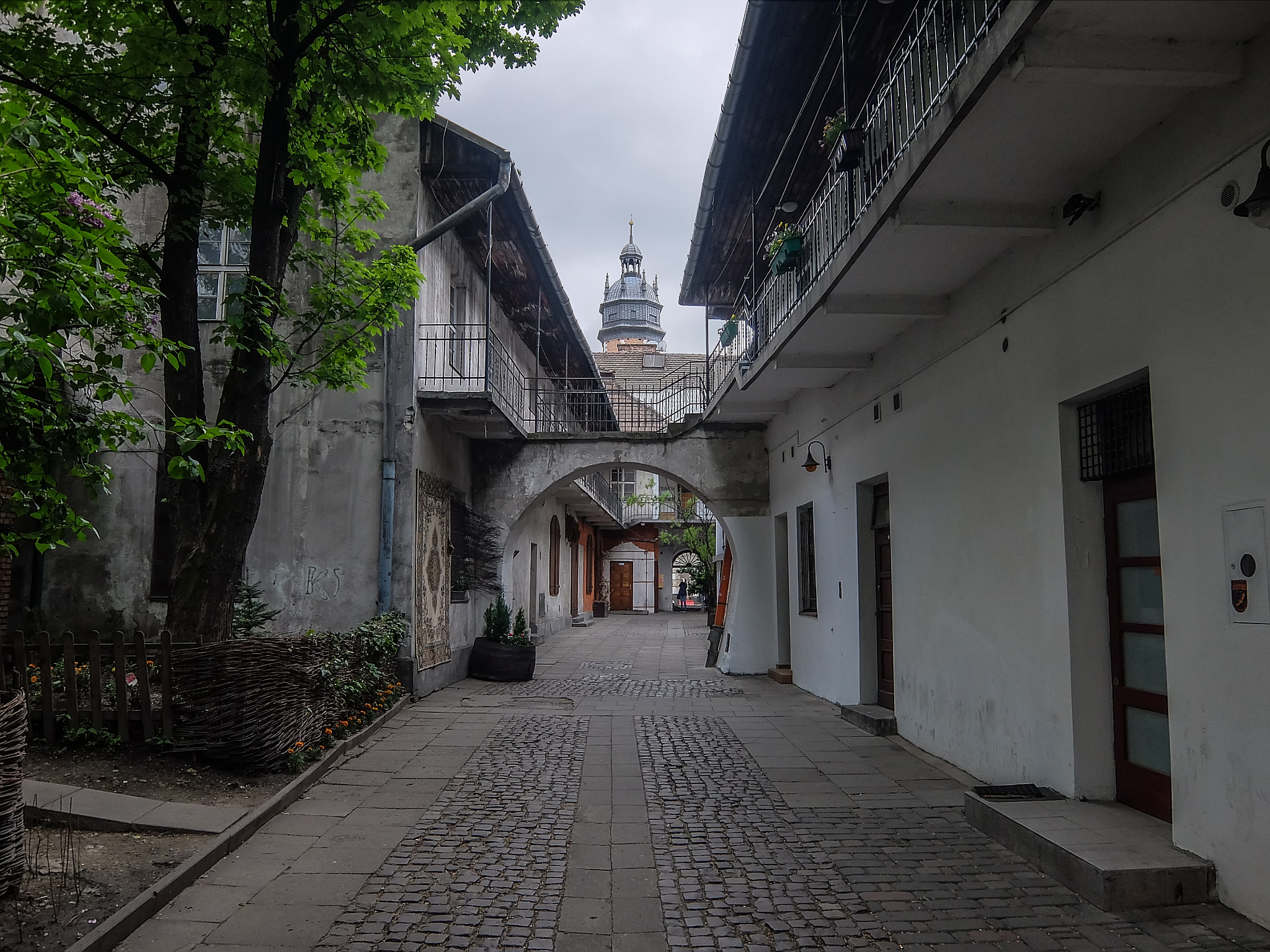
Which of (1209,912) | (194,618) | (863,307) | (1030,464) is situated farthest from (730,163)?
(1209,912)

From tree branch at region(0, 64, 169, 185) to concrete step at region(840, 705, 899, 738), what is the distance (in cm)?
733

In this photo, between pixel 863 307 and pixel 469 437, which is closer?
pixel 863 307

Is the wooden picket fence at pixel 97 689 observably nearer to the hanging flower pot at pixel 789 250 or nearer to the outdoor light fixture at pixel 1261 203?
the hanging flower pot at pixel 789 250

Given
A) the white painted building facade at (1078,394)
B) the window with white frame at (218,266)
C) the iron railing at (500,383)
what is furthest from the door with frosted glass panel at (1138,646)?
the window with white frame at (218,266)

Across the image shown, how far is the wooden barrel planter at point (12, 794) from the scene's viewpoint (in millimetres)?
3836

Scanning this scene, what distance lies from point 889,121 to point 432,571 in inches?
297

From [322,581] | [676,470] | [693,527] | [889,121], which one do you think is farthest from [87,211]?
[693,527]

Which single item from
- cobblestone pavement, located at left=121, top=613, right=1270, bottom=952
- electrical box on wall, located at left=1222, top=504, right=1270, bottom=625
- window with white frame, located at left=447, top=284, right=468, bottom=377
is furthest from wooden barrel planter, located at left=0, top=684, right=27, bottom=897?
window with white frame, located at left=447, top=284, right=468, bottom=377

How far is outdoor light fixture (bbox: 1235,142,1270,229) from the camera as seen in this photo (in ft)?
11.2

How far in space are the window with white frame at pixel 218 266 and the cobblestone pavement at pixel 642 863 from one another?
5.84 metres

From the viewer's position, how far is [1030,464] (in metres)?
5.70

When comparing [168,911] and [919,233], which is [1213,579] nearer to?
[919,233]

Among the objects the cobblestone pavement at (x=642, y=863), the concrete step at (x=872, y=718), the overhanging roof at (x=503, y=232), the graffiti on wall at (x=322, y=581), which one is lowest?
the cobblestone pavement at (x=642, y=863)

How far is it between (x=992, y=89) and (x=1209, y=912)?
12.1ft
